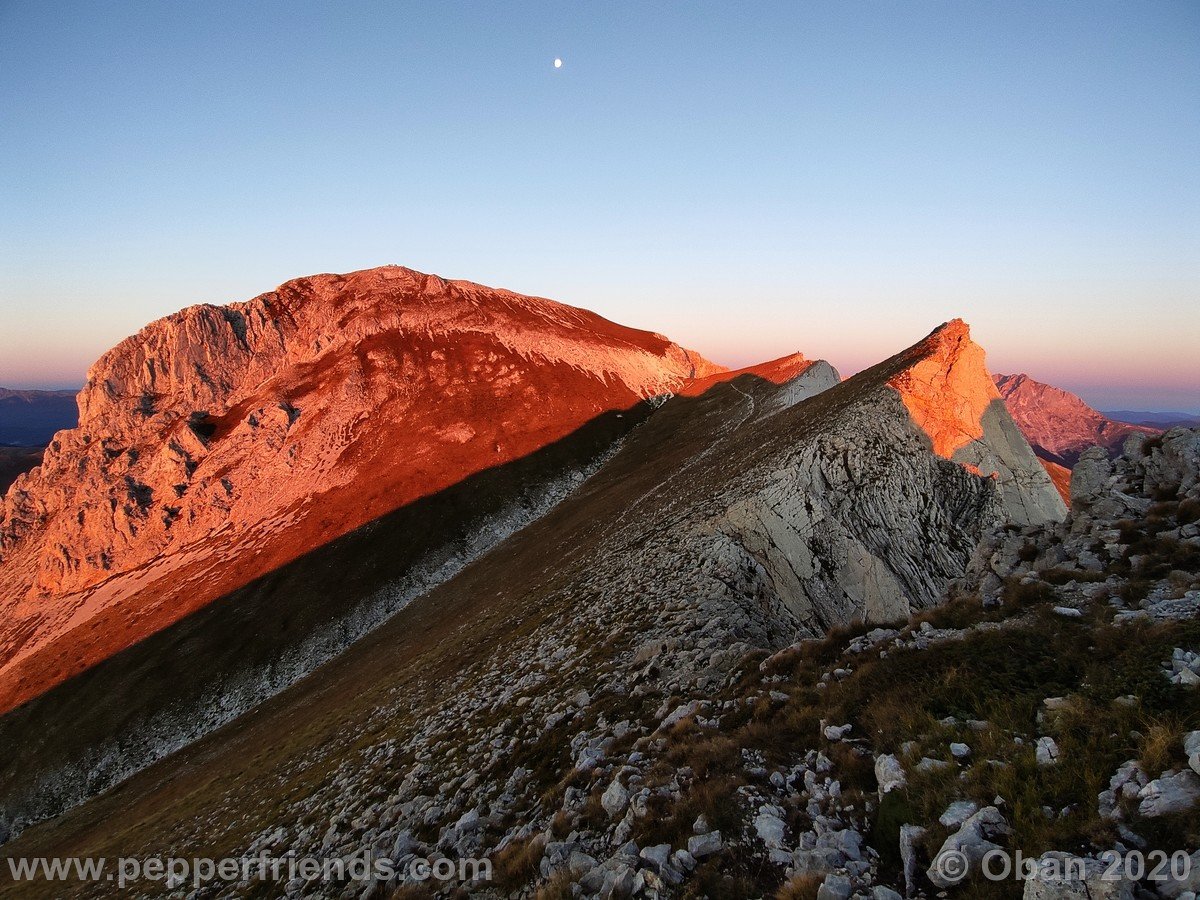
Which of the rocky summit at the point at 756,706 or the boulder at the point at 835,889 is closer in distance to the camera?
the boulder at the point at 835,889

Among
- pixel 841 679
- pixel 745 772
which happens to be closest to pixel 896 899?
pixel 745 772

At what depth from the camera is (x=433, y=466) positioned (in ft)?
289

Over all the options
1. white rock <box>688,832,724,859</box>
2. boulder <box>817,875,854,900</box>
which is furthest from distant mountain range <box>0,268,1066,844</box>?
boulder <box>817,875,854,900</box>

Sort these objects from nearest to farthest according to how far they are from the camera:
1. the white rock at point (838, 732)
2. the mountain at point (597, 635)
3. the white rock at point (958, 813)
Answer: the white rock at point (958, 813) < the white rock at point (838, 732) < the mountain at point (597, 635)

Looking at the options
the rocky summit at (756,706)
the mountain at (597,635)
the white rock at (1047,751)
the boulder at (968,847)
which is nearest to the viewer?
the boulder at (968,847)

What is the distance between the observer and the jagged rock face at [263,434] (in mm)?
78062

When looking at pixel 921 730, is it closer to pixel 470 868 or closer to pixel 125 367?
pixel 470 868

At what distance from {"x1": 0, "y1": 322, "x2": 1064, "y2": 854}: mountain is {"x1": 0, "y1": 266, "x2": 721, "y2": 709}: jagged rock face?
29963 millimetres

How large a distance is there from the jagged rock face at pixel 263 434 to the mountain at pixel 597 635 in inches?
1180

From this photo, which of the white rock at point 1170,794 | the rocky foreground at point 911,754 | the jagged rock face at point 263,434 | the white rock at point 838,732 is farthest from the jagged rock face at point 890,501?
the jagged rock face at point 263,434

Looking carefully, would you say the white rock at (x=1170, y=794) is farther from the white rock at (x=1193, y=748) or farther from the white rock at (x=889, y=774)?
the white rock at (x=889, y=774)

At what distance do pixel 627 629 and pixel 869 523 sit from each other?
13617mm

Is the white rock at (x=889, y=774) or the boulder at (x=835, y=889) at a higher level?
the white rock at (x=889, y=774)

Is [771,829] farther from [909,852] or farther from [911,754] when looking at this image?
[911,754]
